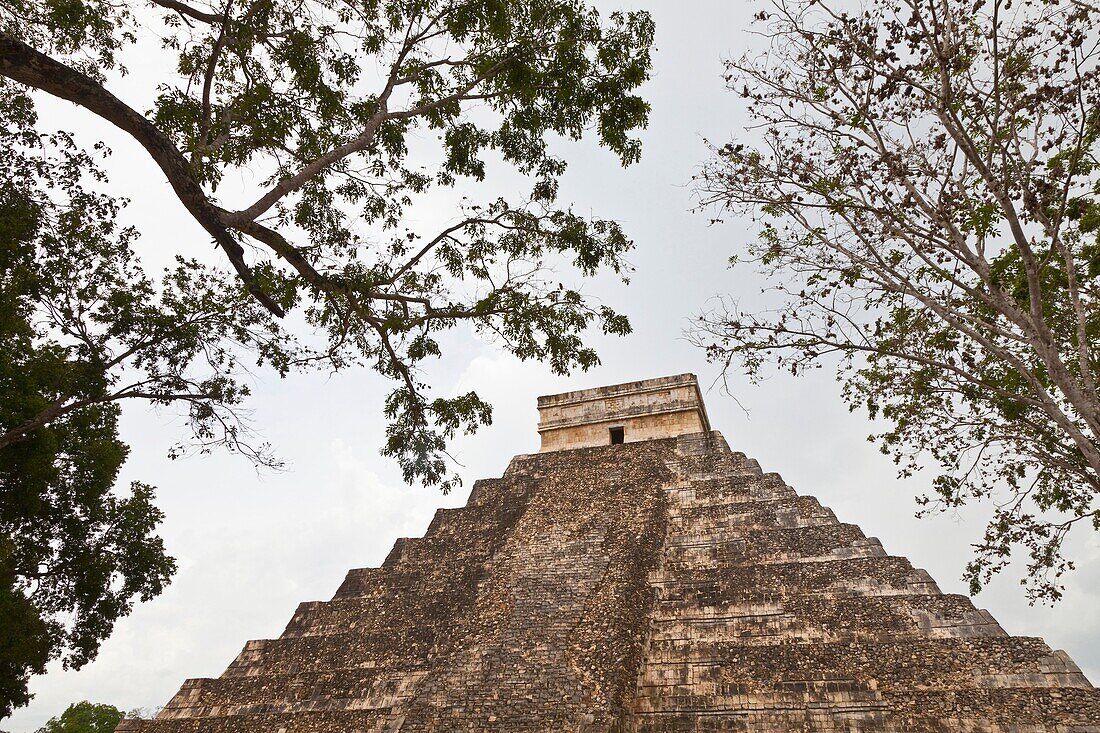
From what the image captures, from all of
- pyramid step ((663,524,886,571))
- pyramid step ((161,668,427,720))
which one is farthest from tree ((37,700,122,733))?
pyramid step ((663,524,886,571))

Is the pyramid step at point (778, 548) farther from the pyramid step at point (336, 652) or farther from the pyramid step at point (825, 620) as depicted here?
the pyramid step at point (336, 652)

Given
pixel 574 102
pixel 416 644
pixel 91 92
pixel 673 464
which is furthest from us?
pixel 673 464

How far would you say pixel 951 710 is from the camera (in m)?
6.88

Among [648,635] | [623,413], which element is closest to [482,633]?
[648,635]

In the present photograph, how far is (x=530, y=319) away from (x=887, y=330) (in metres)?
3.54

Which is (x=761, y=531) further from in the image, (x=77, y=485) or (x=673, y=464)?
(x=77, y=485)

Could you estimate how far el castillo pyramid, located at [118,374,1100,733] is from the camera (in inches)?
285

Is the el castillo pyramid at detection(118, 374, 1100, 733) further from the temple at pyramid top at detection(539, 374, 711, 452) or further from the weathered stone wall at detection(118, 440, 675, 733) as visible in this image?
the temple at pyramid top at detection(539, 374, 711, 452)

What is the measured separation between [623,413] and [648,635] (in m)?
5.64

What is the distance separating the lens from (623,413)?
45.0ft

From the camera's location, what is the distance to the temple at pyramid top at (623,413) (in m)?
13.4

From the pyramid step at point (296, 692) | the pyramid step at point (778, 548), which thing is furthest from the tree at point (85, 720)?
the pyramid step at point (778, 548)

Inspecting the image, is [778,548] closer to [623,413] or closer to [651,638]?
[651,638]

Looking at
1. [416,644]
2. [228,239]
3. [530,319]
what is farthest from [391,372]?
[416,644]
